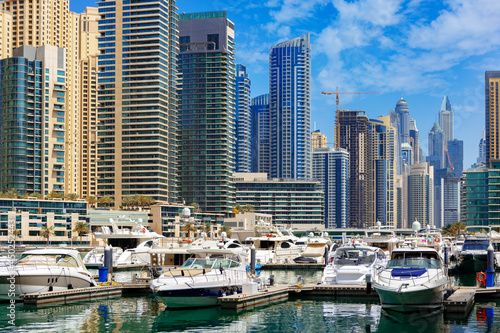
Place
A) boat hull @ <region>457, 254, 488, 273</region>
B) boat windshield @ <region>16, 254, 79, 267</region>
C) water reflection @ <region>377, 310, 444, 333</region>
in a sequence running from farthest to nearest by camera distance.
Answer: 1. boat hull @ <region>457, 254, 488, 273</region>
2. boat windshield @ <region>16, 254, 79, 267</region>
3. water reflection @ <region>377, 310, 444, 333</region>

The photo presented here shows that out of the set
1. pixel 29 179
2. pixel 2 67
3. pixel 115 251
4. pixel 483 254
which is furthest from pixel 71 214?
pixel 483 254

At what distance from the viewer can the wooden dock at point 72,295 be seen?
4156 centimetres

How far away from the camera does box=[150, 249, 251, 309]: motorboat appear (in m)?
39.9

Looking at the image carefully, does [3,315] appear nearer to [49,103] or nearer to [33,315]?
[33,315]

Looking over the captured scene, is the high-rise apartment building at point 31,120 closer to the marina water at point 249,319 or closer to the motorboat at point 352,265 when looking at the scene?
the motorboat at point 352,265

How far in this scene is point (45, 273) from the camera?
43.7 m

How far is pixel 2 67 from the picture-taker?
193625mm

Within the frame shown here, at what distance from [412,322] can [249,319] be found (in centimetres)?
871

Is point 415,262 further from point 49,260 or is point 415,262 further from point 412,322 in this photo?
point 49,260

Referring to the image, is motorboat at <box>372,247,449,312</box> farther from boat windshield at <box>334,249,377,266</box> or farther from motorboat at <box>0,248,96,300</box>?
motorboat at <box>0,248,96,300</box>

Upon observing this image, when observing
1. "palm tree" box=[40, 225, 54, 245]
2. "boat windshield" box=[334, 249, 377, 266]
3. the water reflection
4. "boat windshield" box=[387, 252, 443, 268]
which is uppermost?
"boat windshield" box=[387, 252, 443, 268]

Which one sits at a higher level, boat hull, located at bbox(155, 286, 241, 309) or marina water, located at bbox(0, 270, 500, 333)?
boat hull, located at bbox(155, 286, 241, 309)

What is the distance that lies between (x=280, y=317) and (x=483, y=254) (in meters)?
33.6

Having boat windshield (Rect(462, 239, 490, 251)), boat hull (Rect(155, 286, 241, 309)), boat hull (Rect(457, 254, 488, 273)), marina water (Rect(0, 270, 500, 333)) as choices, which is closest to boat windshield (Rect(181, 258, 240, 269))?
boat hull (Rect(155, 286, 241, 309))
